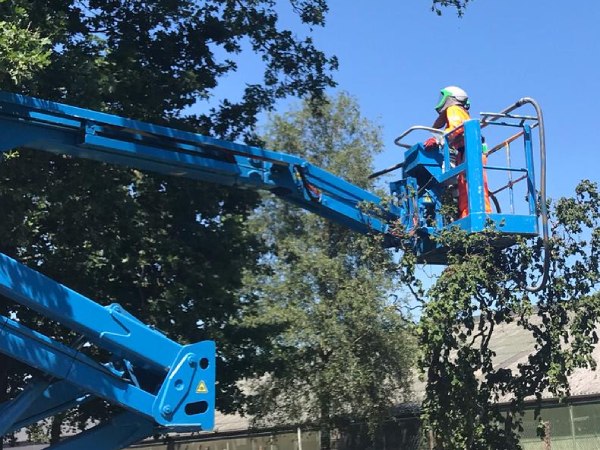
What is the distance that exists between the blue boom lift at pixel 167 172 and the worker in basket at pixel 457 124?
0.32 ft

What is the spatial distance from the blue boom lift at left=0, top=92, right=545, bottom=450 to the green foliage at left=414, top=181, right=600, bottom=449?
14.6 inches

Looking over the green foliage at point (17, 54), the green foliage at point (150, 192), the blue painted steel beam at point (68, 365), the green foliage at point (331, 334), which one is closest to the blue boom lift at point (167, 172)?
the blue painted steel beam at point (68, 365)

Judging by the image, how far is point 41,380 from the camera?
650 cm

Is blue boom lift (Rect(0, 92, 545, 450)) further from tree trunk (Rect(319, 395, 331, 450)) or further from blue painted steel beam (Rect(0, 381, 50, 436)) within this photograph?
tree trunk (Rect(319, 395, 331, 450))

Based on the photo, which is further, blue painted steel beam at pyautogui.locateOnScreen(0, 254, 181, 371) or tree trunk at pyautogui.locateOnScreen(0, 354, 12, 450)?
tree trunk at pyautogui.locateOnScreen(0, 354, 12, 450)

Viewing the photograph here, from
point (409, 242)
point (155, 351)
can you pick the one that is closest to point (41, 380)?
point (155, 351)

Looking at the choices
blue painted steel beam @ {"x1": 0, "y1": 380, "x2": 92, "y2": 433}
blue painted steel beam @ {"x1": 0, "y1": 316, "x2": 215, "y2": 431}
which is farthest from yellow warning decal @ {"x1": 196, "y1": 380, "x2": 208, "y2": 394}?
blue painted steel beam @ {"x1": 0, "y1": 380, "x2": 92, "y2": 433}

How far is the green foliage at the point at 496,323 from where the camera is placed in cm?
773

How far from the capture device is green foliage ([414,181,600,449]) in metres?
7.73

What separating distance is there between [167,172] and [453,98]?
3284 mm

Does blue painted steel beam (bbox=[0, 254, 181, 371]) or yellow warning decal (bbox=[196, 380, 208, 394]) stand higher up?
blue painted steel beam (bbox=[0, 254, 181, 371])

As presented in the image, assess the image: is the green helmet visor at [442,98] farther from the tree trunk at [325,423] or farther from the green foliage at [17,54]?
the tree trunk at [325,423]

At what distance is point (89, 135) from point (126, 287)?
4966mm

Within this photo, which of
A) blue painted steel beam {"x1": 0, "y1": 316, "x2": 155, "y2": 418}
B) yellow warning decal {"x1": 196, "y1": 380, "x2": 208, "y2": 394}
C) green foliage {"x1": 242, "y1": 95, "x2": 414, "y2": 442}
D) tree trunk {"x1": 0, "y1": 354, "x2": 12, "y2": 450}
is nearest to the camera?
blue painted steel beam {"x1": 0, "y1": 316, "x2": 155, "y2": 418}
